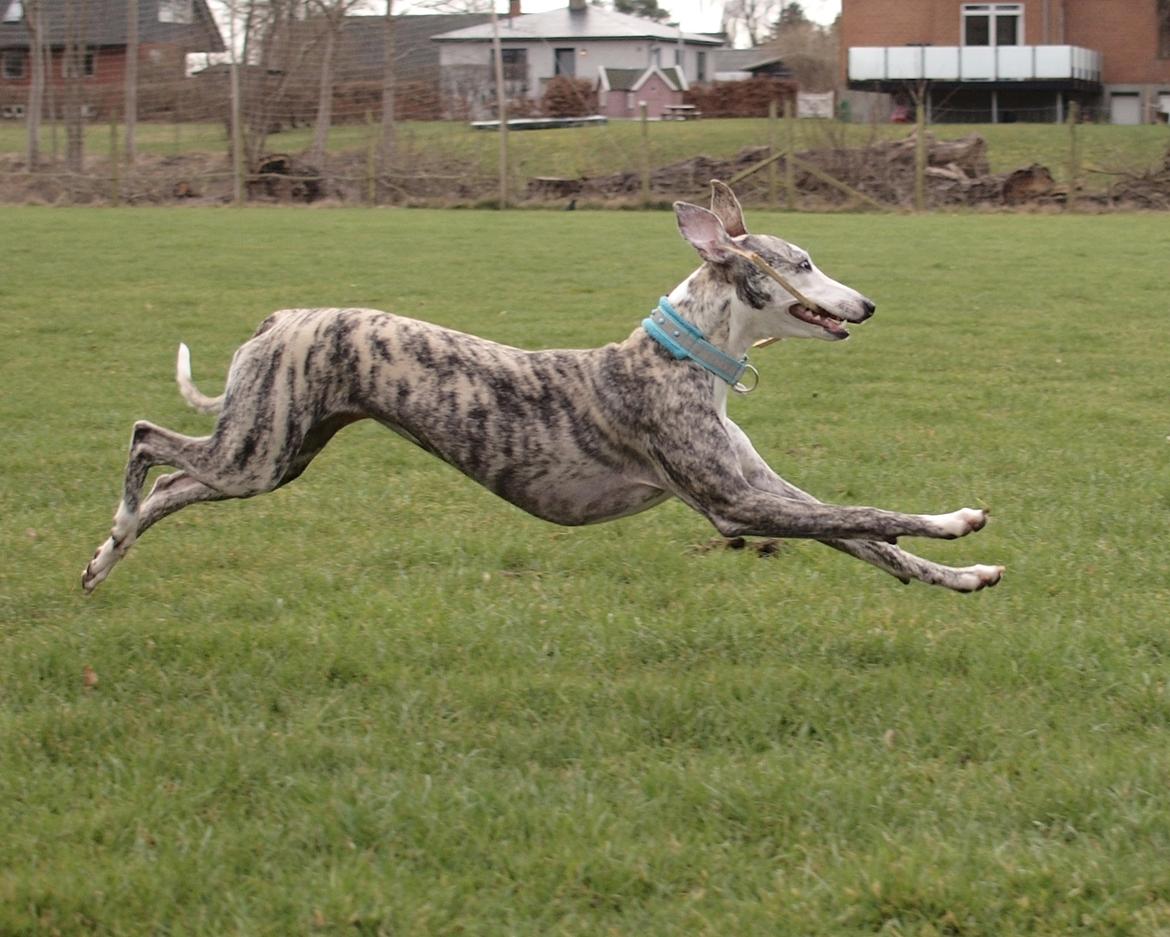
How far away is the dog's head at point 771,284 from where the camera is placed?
542 centimetres

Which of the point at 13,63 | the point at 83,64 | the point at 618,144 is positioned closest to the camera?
the point at 83,64

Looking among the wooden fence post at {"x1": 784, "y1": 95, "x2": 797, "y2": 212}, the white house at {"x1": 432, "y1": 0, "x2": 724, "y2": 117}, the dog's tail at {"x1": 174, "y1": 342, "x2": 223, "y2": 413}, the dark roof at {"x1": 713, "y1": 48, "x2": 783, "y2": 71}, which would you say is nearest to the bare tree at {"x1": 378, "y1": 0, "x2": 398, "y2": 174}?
the wooden fence post at {"x1": 784, "y1": 95, "x2": 797, "y2": 212}

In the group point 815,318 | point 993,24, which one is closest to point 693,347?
point 815,318

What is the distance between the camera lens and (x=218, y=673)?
5.48 meters

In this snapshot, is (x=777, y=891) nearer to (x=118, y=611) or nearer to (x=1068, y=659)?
(x=1068, y=659)

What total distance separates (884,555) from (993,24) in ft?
168

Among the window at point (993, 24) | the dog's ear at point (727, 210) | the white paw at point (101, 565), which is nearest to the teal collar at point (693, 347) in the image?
the dog's ear at point (727, 210)

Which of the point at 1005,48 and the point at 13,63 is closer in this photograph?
the point at 1005,48

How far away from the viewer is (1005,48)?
50.5 meters

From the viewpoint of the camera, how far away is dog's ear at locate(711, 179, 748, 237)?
18.4 ft

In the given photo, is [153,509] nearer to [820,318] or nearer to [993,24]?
[820,318]

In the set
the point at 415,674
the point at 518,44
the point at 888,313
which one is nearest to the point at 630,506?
the point at 415,674

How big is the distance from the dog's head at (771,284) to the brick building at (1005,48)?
157 ft

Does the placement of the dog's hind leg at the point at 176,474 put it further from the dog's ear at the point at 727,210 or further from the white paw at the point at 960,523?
the white paw at the point at 960,523
